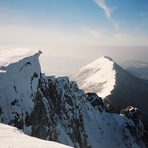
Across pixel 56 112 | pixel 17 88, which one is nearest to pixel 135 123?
pixel 56 112

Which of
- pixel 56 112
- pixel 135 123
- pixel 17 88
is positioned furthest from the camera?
pixel 135 123

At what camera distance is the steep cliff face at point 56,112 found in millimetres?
58684

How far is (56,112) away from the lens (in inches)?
3649

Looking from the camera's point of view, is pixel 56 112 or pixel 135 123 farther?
pixel 135 123

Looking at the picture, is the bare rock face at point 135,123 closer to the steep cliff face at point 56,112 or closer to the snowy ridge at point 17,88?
the steep cliff face at point 56,112

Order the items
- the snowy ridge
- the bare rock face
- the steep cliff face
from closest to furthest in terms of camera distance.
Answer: the snowy ridge → the steep cliff face → the bare rock face

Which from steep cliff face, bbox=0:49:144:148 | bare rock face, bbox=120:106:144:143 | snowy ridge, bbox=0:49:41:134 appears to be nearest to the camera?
snowy ridge, bbox=0:49:41:134

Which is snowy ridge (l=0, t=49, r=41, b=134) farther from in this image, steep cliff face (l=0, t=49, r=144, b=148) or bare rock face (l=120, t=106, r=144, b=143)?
bare rock face (l=120, t=106, r=144, b=143)

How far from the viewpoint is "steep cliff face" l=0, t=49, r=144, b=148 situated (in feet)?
193

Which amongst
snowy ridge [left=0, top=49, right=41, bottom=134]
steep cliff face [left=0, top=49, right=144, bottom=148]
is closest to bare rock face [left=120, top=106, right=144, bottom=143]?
steep cliff face [left=0, top=49, right=144, bottom=148]

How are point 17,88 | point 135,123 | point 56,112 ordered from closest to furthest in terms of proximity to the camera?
point 17,88 → point 56,112 → point 135,123

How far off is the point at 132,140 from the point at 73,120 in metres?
42.8

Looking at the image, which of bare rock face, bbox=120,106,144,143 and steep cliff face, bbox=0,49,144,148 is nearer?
steep cliff face, bbox=0,49,144,148

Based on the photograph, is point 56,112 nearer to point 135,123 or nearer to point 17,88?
point 17,88
